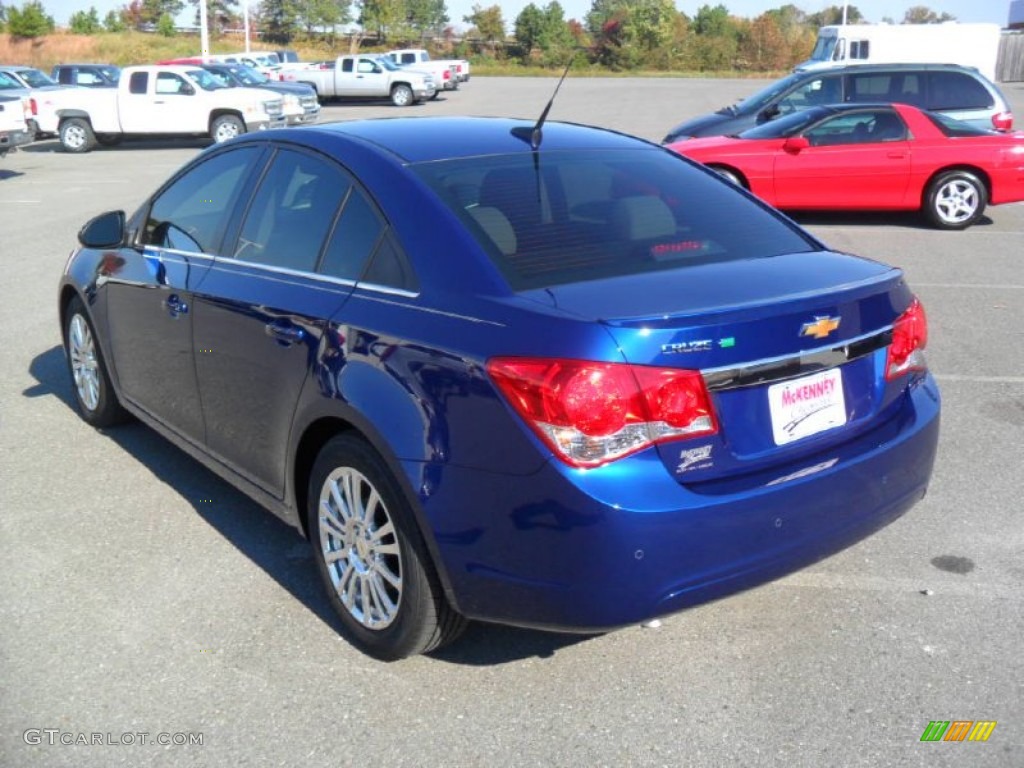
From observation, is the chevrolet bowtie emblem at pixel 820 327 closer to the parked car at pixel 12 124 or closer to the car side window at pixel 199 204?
the car side window at pixel 199 204

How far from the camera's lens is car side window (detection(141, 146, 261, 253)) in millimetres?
4785

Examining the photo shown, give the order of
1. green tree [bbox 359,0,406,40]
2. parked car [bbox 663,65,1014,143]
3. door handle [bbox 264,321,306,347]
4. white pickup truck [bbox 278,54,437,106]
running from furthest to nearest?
green tree [bbox 359,0,406,40]
white pickup truck [bbox 278,54,437,106]
parked car [bbox 663,65,1014,143]
door handle [bbox 264,321,306,347]

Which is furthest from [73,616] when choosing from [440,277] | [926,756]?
[926,756]

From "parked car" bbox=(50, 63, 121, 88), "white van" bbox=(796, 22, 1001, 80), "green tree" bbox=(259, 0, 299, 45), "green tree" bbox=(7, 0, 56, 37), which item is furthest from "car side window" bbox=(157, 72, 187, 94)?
"green tree" bbox=(259, 0, 299, 45)

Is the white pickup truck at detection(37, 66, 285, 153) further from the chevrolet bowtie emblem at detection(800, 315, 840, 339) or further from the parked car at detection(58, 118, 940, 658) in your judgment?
the chevrolet bowtie emblem at detection(800, 315, 840, 339)

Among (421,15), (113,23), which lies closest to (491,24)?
(421,15)

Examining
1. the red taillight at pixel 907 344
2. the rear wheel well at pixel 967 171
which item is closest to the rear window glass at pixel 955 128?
the rear wheel well at pixel 967 171

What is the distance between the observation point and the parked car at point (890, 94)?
16078 mm

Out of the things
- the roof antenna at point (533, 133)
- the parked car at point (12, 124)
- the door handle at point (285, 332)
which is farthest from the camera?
the parked car at point (12, 124)

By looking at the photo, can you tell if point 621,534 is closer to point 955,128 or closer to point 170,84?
point 955,128

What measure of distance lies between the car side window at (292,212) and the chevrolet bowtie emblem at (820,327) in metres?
1.72

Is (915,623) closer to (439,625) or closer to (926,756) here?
(926,756)

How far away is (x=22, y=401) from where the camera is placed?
6785mm

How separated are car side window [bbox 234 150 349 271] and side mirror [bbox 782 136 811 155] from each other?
944 centimetres
